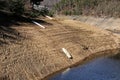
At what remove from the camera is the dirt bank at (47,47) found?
26.1 metres

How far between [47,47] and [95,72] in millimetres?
4919

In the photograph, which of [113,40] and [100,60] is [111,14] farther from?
[100,60]

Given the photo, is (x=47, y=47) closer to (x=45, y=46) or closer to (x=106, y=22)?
(x=45, y=46)

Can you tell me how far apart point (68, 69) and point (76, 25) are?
13.9m

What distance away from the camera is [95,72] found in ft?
97.3

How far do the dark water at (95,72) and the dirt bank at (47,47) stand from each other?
0.89m

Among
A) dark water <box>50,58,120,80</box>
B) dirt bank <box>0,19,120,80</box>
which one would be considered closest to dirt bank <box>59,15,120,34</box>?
dirt bank <box>0,19,120,80</box>

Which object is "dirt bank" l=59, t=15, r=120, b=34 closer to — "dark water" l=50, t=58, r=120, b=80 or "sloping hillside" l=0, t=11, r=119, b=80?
"sloping hillside" l=0, t=11, r=119, b=80

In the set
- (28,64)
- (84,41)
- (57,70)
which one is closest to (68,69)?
(57,70)

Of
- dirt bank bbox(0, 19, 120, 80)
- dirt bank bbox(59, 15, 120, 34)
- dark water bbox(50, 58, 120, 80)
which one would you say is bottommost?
dirt bank bbox(59, 15, 120, 34)

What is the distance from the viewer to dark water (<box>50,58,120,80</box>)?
27594mm

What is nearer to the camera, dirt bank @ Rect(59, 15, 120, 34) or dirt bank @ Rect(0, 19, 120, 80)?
dirt bank @ Rect(0, 19, 120, 80)

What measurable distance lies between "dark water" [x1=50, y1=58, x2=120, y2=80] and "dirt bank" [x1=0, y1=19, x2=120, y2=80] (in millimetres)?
890

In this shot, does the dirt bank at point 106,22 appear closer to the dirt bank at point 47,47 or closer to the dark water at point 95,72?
the dirt bank at point 47,47
